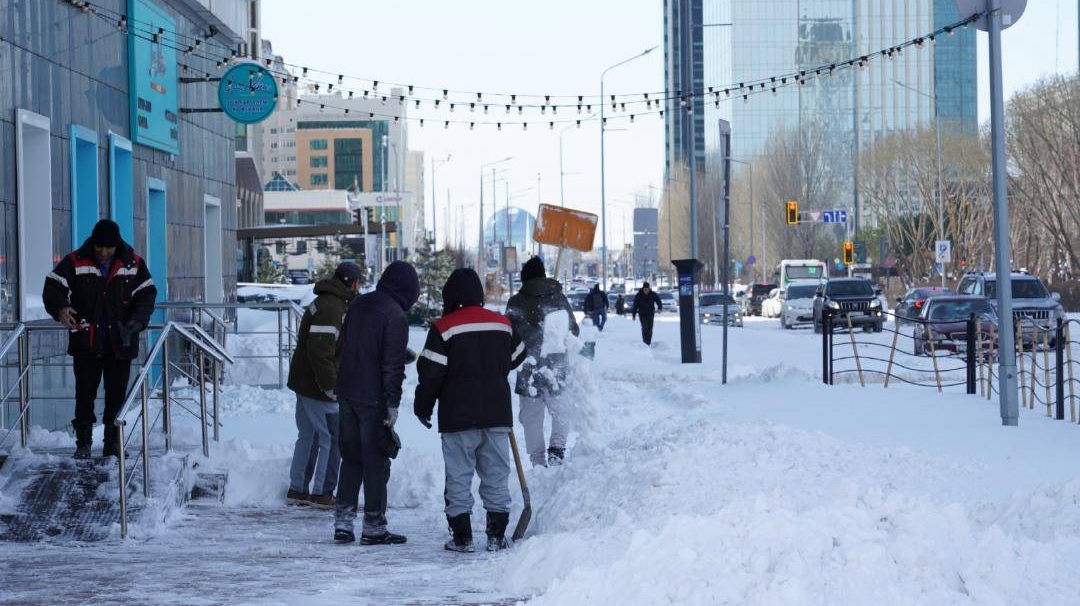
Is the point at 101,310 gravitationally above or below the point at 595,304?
above

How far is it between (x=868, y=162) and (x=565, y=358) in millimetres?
Result: 65602

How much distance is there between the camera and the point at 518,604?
6160 millimetres

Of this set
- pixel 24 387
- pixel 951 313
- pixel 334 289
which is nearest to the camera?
pixel 334 289

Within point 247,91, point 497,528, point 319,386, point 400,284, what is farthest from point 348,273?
point 247,91

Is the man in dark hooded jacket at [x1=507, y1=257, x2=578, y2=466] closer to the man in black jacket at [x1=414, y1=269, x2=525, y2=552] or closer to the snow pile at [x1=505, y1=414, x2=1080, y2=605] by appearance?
the snow pile at [x1=505, y1=414, x2=1080, y2=605]

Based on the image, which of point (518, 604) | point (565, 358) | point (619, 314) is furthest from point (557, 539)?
point (619, 314)

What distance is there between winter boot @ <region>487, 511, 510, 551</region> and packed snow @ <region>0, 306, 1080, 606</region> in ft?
0.69

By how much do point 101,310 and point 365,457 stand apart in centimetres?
261

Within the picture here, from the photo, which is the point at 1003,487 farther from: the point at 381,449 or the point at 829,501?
the point at 381,449

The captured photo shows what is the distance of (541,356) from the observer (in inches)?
455

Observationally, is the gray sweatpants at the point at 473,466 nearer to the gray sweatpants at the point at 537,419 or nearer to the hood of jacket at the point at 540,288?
the gray sweatpants at the point at 537,419

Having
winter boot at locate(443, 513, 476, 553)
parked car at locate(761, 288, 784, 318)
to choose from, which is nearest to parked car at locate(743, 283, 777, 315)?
parked car at locate(761, 288, 784, 318)

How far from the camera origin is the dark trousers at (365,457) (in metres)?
8.69

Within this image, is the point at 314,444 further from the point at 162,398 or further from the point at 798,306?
the point at 798,306
